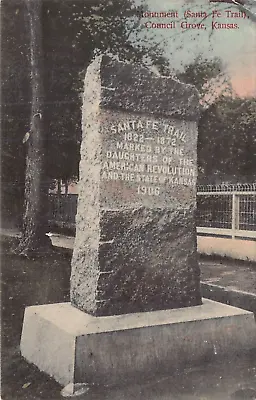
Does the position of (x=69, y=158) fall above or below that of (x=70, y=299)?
above

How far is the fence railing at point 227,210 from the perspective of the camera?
3539mm

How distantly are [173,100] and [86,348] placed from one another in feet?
4.84

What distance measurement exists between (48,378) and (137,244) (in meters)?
0.84

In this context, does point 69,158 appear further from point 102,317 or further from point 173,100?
point 102,317

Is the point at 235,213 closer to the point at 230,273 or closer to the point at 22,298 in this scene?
the point at 230,273

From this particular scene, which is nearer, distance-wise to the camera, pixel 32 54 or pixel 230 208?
pixel 32 54

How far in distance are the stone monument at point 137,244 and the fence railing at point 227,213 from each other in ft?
3.33

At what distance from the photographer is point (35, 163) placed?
8.84 ft

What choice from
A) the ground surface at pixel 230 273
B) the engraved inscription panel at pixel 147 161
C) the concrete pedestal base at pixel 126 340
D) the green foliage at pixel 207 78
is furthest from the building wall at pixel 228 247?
the green foliage at pixel 207 78

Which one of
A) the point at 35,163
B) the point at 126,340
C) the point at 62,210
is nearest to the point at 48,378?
the point at 126,340

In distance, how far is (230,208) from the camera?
436cm

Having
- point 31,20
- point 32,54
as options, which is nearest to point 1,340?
point 32,54

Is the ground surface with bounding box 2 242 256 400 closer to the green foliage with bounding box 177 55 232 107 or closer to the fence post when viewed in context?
the green foliage with bounding box 177 55 232 107

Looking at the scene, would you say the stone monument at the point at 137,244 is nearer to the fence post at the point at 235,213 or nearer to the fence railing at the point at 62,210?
the fence railing at the point at 62,210
